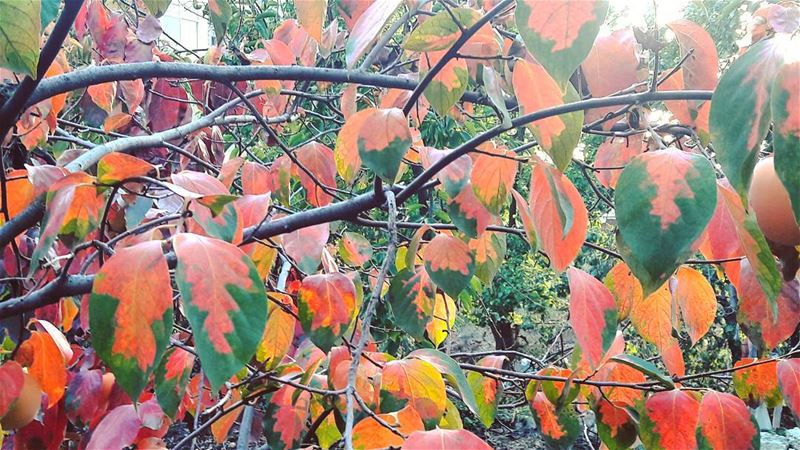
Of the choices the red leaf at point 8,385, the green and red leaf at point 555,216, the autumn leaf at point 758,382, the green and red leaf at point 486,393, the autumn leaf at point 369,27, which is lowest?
the green and red leaf at point 486,393

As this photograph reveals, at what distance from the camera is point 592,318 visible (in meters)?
0.58

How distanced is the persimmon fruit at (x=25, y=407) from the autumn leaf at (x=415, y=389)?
49 cm

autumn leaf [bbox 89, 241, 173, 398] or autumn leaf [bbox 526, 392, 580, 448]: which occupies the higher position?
autumn leaf [bbox 89, 241, 173, 398]

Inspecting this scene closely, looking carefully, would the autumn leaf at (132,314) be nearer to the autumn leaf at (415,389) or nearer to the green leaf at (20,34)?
the green leaf at (20,34)

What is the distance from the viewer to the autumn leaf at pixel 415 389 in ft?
2.08

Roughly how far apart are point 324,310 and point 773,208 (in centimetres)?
47

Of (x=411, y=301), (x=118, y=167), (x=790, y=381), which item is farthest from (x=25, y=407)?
(x=790, y=381)

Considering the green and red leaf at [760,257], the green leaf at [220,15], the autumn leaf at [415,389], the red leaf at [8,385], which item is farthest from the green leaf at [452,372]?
the green leaf at [220,15]

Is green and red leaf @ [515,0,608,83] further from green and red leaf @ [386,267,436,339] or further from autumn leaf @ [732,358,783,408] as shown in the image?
autumn leaf @ [732,358,783,408]

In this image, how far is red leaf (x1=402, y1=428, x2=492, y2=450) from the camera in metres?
0.41

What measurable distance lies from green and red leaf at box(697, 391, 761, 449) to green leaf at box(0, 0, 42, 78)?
75 centimetres

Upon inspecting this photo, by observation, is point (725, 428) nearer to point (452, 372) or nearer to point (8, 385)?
point (452, 372)

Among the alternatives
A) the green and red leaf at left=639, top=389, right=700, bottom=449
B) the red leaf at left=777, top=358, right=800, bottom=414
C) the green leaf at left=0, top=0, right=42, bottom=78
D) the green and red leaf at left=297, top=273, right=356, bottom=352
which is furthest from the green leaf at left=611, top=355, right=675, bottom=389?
the green leaf at left=0, top=0, right=42, bottom=78

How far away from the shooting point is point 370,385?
829mm
